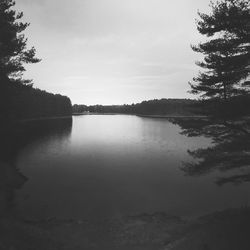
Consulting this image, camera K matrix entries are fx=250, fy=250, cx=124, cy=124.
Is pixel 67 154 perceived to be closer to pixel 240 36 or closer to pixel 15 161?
pixel 15 161

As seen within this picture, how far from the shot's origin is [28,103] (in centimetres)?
9525

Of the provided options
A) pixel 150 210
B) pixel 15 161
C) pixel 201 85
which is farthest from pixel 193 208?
pixel 15 161

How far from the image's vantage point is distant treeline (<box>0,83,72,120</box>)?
68.0 ft

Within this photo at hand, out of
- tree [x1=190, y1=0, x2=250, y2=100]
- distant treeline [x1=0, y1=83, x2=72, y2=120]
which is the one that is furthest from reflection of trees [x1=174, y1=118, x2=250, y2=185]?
distant treeline [x1=0, y1=83, x2=72, y2=120]

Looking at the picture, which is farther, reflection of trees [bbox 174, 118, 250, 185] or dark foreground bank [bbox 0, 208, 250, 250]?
reflection of trees [bbox 174, 118, 250, 185]

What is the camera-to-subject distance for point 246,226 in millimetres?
11414

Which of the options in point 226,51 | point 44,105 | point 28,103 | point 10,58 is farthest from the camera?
point 44,105

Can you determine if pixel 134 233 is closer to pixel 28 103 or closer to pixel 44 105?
pixel 28 103

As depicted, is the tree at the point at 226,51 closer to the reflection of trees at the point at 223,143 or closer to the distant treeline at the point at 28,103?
the reflection of trees at the point at 223,143

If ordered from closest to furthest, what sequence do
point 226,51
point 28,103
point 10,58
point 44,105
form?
1. point 226,51
2. point 10,58
3. point 28,103
4. point 44,105

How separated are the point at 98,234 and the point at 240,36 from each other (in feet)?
44.1

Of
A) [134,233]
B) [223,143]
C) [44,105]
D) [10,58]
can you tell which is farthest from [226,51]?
[44,105]

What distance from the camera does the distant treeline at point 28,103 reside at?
68.0ft

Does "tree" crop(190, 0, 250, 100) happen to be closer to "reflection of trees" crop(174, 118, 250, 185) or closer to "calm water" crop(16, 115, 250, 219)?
"reflection of trees" crop(174, 118, 250, 185)
